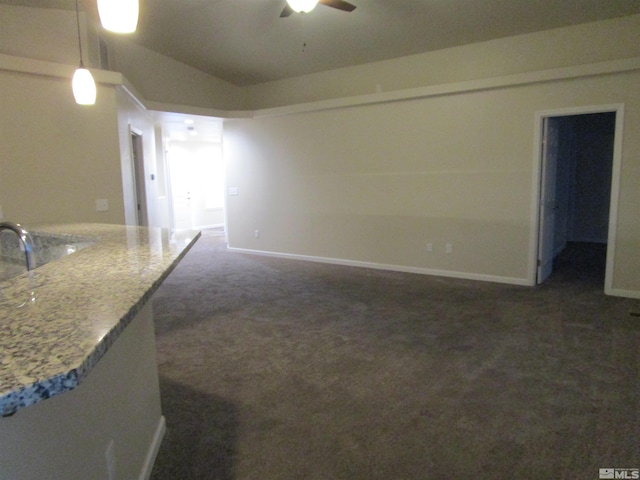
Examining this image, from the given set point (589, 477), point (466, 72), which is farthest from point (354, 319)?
point (466, 72)

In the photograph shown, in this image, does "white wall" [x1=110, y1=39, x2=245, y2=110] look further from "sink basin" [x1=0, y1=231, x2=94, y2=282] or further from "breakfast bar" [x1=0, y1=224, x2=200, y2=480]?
"breakfast bar" [x1=0, y1=224, x2=200, y2=480]

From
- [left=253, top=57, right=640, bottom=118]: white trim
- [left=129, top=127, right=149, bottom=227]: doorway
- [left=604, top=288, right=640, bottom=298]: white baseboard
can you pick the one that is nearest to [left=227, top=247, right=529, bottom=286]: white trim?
[left=604, top=288, right=640, bottom=298]: white baseboard

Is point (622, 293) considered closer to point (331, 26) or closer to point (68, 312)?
point (331, 26)

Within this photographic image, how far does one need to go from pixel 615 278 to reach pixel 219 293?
4506 millimetres

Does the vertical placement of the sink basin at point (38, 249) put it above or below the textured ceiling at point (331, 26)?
below

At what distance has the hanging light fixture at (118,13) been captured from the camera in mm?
2012

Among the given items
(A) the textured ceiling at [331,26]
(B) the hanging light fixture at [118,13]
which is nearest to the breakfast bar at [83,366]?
(B) the hanging light fixture at [118,13]

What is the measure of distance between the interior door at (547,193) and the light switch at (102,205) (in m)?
5.07

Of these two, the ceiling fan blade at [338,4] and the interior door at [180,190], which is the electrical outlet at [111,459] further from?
the interior door at [180,190]

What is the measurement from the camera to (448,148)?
537 cm

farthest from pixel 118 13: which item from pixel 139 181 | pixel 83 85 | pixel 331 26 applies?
pixel 139 181

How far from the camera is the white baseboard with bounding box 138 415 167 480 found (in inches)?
71.8

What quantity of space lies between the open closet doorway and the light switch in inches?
207

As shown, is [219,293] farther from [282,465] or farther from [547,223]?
[547,223]
